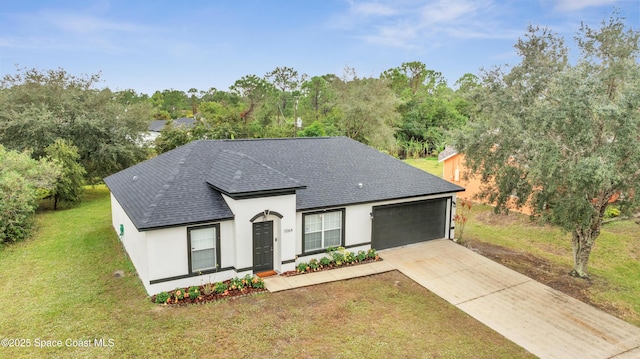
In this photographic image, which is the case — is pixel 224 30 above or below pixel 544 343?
above

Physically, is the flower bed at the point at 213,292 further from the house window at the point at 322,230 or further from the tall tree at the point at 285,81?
the tall tree at the point at 285,81

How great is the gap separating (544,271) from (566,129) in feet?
19.0

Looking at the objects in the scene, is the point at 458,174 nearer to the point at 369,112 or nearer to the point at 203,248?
the point at 369,112

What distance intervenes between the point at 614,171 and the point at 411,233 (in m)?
7.25

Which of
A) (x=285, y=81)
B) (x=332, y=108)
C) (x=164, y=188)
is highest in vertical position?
(x=285, y=81)

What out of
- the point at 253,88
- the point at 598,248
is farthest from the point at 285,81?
the point at 598,248

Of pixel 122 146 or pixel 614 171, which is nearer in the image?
pixel 614 171

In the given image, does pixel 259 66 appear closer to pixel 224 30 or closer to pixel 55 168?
pixel 224 30

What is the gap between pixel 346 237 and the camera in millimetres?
13836

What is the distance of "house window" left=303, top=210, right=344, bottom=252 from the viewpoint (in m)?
13.2

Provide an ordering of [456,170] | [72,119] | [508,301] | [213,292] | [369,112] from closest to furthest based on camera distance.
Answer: [213,292] → [508,301] → [72,119] → [456,170] → [369,112]

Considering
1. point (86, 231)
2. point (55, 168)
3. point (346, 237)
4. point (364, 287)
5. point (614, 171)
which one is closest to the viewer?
point (614, 171)

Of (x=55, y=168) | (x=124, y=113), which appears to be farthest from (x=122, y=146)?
(x=55, y=168)

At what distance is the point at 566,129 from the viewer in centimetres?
1073
